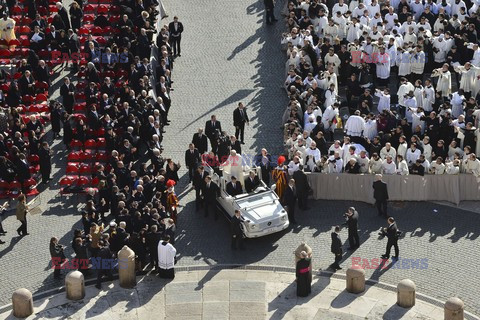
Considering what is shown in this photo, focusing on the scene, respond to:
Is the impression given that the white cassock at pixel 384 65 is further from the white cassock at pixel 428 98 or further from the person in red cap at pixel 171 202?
the person in red cap at pixel 171 202

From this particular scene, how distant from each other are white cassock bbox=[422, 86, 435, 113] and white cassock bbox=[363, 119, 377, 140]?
2.67 meters

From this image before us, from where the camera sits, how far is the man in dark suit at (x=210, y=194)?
41.9 m

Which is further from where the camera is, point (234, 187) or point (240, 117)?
point (240, 117)

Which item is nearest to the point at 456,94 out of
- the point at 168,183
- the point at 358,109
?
the point at 358,109

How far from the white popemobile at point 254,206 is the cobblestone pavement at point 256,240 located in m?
0.69

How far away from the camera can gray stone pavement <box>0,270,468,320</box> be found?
3759cm

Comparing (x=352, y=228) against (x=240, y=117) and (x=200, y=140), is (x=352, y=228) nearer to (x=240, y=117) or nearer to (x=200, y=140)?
(x=200, y=140)

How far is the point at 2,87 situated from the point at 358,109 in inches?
533

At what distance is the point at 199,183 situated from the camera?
42.3 meters

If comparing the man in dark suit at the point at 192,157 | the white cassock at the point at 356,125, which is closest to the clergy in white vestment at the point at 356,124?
the white cassock at the point at 356,125

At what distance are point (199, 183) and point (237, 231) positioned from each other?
279 cm

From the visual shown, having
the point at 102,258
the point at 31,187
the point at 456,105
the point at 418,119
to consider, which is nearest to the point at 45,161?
the point at 31,187

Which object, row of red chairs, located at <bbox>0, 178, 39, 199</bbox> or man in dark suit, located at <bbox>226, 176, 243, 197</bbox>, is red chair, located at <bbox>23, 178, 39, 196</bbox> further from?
man in dark suit, located at <bbox>226, 176, 243, 197</bbox>

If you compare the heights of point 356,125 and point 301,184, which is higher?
point 356,125
